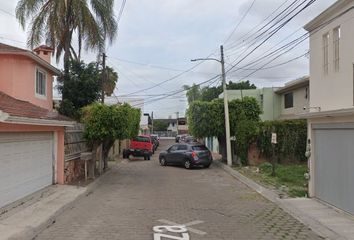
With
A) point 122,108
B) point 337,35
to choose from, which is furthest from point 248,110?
point 337,35

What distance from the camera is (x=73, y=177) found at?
22797 millimetres

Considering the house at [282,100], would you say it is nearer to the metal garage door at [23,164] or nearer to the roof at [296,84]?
the roof at [296,84]

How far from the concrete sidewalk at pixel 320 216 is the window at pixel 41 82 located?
36.5 ft

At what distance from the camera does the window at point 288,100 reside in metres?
42.8

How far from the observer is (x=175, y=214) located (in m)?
13.8

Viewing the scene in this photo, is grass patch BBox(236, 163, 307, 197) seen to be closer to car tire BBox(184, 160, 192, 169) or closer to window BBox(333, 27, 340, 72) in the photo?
car tire BBox(184, 160, 192, 169)

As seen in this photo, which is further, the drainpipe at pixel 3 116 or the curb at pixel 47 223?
the drainpipe at pixel 3 116

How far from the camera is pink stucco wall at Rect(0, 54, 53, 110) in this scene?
19844mm

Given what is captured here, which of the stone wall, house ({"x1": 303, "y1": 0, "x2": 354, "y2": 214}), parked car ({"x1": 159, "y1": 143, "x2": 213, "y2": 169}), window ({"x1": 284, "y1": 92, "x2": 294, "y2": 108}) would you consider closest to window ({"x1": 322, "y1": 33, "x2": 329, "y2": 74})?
house ({"x1": 303, "y1": 0, "x2": 354, "y2": 214})

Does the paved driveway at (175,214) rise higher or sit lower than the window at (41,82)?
lower

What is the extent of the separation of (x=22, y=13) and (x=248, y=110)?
16461mm

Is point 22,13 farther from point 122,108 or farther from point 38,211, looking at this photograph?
point 38,211

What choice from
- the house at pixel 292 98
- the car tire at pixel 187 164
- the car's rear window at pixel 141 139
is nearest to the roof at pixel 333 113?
the car tire at pixel 187 164

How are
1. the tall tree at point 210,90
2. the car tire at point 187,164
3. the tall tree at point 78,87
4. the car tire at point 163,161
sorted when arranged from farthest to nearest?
1. the tall tree at point 210,90
2. the car tire at point 163,161
3. the tall tree at point 78,87
4. the car tire at point 187,164
